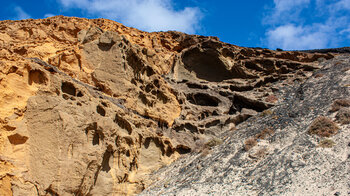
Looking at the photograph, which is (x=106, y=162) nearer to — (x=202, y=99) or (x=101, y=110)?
(x=101, y=110)

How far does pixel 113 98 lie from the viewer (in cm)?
1495

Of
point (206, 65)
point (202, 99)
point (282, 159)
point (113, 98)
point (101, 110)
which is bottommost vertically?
point (282, 159)

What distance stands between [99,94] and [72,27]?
23.4ft

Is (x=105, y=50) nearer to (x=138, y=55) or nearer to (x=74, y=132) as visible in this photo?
(x=138, y=55)

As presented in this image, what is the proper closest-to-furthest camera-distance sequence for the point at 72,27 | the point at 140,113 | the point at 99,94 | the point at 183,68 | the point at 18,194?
the point at 18,194 → the point at 99,94 → the point at 140,113 → the point at 72,27 → the point at 183,68

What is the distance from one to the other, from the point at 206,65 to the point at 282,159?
13723 millimetres

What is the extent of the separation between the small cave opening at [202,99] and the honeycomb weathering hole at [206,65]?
318 cm

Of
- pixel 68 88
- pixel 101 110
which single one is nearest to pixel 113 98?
pixel 101 110

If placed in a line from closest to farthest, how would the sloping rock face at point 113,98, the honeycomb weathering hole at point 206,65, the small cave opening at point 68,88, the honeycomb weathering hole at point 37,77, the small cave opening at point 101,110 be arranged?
the sloping rock face at point 113,98 < the honeycomb weathering hole at point 37,77 < the small cave opening at point 68,88 < the small cave opening at point 101,110 < the honeycomb weathering hole at point 206,65

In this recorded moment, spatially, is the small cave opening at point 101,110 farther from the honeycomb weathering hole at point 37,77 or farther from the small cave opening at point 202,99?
the small cave opening at point 202,99

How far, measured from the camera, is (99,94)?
14141 millimetres

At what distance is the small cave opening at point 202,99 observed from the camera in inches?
775

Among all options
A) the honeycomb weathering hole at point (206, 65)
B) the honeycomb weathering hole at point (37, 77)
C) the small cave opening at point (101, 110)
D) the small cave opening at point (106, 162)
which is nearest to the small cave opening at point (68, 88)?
the honeycomb weathering hole at point (37, 77)

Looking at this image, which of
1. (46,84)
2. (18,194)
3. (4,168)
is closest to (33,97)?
(46,84)
